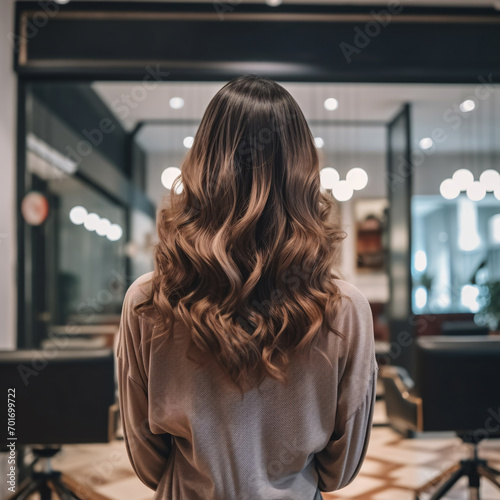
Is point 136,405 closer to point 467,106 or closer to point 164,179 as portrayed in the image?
point 164,179

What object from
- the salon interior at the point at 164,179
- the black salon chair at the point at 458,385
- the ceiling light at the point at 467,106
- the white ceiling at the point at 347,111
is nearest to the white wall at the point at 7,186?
the salon interior at the point at 164,179

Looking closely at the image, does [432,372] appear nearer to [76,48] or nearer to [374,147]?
[76,48]

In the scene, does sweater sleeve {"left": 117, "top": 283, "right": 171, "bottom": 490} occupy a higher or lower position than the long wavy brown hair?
lower

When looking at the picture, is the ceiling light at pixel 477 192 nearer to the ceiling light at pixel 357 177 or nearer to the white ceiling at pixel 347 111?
the white ceiling at pixel 347 111

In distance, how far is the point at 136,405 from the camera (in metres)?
0.90

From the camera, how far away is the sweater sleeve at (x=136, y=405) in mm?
850

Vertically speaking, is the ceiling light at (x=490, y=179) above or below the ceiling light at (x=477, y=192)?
above

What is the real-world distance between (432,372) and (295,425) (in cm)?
168

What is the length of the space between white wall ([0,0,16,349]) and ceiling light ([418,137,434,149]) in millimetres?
5310

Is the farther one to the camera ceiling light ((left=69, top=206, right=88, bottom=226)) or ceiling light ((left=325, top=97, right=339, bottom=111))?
ceiling light ((left=325, top=97, right=339, bottom=111))

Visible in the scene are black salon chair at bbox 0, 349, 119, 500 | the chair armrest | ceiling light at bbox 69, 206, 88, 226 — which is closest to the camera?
black salon chair at bbox 0, 349, 119, 500

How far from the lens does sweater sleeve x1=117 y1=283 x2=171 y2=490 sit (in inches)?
33.4

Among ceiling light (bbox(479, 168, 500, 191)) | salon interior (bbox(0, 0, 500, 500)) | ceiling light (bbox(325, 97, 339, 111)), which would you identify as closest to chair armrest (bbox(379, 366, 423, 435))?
salon interior (bbox(0, 0, 500, 500))

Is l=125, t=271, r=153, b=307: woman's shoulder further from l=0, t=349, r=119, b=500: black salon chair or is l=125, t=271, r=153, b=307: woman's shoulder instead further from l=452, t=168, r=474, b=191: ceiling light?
l=452, t=168, r=474, b=191: ceiling light
